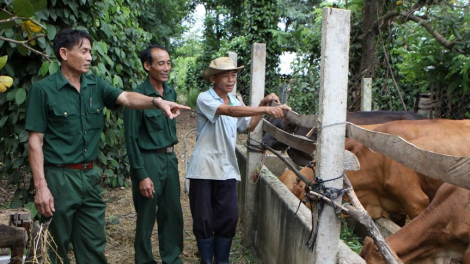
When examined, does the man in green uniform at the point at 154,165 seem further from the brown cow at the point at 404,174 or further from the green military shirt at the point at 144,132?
the brown cow at the point at 404,174

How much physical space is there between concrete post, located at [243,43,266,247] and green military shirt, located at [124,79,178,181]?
3.49ft

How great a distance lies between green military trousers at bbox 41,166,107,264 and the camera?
3449mm

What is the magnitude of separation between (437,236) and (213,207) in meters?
1.90

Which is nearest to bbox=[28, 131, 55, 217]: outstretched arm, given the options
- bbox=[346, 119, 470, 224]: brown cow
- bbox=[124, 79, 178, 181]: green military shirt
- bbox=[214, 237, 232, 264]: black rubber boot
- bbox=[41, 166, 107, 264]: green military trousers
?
bbox=[41, 166, 107, 264]: green military trousers

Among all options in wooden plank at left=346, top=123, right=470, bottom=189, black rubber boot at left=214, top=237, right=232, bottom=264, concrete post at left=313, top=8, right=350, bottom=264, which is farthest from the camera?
black rubber boot at left=214, top=237, right=232, bottom=264

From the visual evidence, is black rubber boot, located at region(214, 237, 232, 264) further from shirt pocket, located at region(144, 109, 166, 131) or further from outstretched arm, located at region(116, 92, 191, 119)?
outstretched arm, located at region(116, 92, 191, 119)

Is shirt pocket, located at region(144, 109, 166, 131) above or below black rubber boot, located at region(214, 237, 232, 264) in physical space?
above

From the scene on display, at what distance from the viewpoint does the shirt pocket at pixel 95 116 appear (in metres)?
3.63

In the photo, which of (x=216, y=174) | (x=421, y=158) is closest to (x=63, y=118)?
(x=216, y=174)

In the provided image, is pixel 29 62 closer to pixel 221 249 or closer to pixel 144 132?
pixel 144 132

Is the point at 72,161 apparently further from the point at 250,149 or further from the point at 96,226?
the point at 250,149

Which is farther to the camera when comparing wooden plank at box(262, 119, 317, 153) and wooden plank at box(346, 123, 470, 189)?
wooden plank at box(262, 119, 317, 153)

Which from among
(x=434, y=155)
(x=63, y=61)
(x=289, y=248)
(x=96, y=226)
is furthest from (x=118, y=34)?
(x=434, y=155)

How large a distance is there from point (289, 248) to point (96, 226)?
1.40 metres
